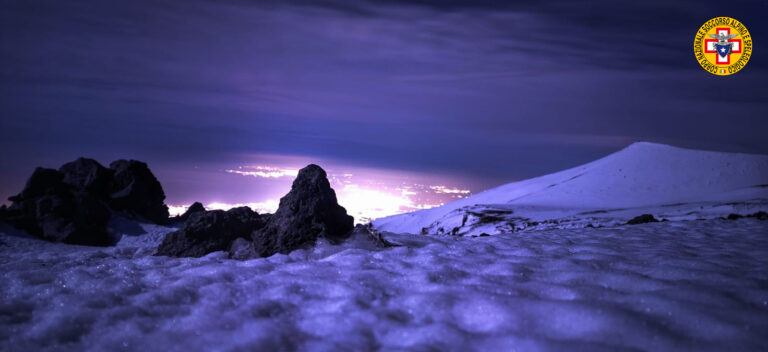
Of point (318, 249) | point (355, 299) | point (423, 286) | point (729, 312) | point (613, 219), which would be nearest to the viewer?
point (729, 312)

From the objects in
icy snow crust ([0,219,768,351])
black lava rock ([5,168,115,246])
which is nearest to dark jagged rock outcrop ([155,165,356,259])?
icy snow crust ([0,219,768,351])

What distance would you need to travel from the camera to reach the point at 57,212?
68.2 ft

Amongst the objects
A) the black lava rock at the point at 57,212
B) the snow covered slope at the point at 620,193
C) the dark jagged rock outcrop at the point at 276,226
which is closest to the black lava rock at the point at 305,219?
the dark jagged rock outcrop at the point at 276,226

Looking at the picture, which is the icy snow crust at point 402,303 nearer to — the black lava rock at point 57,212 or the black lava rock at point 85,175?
the black lava rock at point 57,212

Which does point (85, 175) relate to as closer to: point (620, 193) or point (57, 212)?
point (57, 212)

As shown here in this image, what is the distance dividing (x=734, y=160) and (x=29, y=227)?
120 ft

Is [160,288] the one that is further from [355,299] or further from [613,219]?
[613,219]

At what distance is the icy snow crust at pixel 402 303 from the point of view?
8.84ft

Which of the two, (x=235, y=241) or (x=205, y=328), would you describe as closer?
(x=205, y=328)

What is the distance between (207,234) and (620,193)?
19.8m

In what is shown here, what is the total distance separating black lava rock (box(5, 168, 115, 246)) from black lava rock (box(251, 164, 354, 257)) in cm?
1903

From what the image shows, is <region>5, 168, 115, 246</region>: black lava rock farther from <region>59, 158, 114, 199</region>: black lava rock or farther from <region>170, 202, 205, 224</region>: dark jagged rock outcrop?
<region>170, 202, 205, 224</region>: dark jagged rock outcrop

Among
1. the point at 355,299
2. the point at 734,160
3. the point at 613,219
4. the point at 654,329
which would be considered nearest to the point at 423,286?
the point at 355,299

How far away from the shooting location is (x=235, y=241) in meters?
7.05
